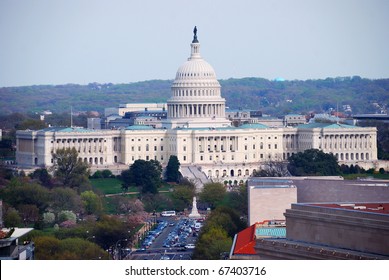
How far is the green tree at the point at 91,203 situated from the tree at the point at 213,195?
24.2 ft

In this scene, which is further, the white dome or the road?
the white dome

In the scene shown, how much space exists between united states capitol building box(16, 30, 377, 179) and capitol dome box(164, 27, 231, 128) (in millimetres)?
950

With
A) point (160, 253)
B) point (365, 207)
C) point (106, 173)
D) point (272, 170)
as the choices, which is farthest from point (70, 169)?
point (365, 207)

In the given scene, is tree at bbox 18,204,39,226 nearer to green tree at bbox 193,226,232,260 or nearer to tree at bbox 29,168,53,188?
green tree at bbox 193,226,232,260

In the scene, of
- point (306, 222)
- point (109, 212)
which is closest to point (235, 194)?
point (109, 212)

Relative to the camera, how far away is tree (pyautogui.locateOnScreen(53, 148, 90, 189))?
349 feet

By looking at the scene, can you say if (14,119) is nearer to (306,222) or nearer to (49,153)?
(49,153)

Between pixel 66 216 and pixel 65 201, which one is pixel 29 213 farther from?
pixel 65 201

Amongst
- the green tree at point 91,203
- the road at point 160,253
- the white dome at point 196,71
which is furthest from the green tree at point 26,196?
the white dome at point 196,71

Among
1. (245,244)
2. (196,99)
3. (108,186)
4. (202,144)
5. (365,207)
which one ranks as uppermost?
(196,99)

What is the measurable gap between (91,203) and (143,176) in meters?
18.9

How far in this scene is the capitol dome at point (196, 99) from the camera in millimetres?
140250

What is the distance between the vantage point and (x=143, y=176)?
10881 cm

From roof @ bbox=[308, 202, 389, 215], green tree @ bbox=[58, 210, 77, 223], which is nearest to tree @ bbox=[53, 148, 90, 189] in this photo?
green tree @ bbox=[58, 210, 77, 223]
